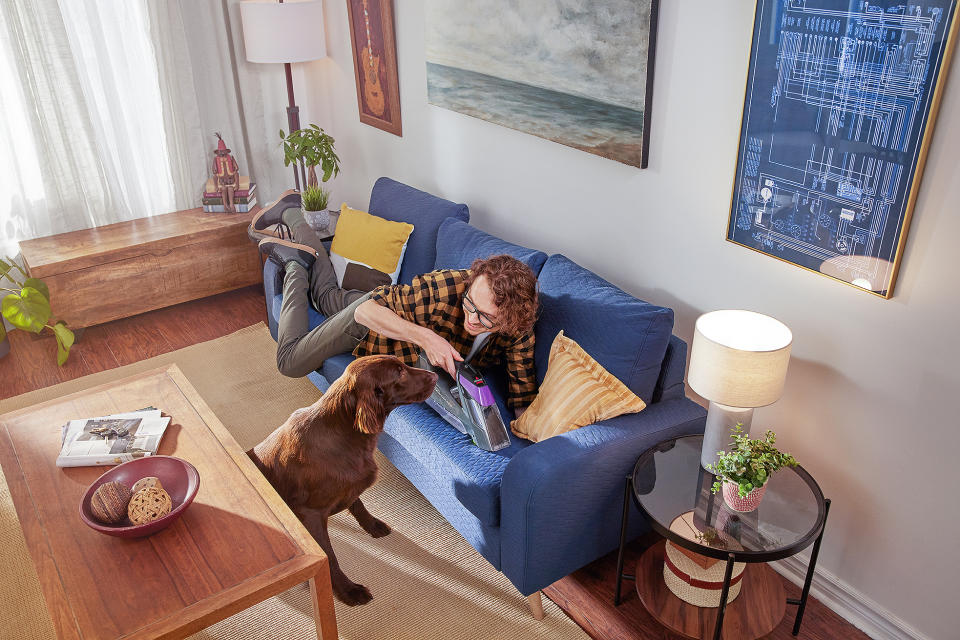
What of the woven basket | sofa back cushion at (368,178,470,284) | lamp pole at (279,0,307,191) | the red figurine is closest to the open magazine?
sofa back cushion at (368,178,470,284)

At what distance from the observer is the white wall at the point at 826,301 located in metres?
1.78

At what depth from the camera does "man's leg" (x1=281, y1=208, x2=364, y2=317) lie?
300cm

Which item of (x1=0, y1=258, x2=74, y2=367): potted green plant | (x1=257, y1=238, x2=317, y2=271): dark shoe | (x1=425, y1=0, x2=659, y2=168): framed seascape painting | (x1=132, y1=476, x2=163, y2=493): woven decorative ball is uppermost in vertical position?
(x1=425, y1=0, x2=659, y2=168): framed seascape painting

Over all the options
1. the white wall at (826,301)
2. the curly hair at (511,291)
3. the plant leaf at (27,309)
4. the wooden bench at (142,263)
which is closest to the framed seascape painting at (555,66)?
the white wall at (826,301)

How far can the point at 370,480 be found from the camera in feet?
6.97

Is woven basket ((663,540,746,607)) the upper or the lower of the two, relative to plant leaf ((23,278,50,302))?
lower

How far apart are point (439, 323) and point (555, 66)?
101 centimetres

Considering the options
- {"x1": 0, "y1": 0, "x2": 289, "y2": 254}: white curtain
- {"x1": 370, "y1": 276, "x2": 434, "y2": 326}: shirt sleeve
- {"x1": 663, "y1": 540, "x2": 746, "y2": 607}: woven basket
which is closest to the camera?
{"x1": 663, "y1": 540, "x2": 746, "y2": 607}: woven basket

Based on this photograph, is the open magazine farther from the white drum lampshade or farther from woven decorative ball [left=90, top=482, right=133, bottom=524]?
the white drum lampshade

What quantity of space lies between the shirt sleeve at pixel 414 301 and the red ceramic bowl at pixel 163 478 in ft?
2.68

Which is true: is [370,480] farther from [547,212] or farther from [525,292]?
[547,212]

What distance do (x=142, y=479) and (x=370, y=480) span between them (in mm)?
601

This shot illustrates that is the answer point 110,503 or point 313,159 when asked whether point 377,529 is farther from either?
point 313,159

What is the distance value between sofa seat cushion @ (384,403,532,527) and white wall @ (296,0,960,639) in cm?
79
